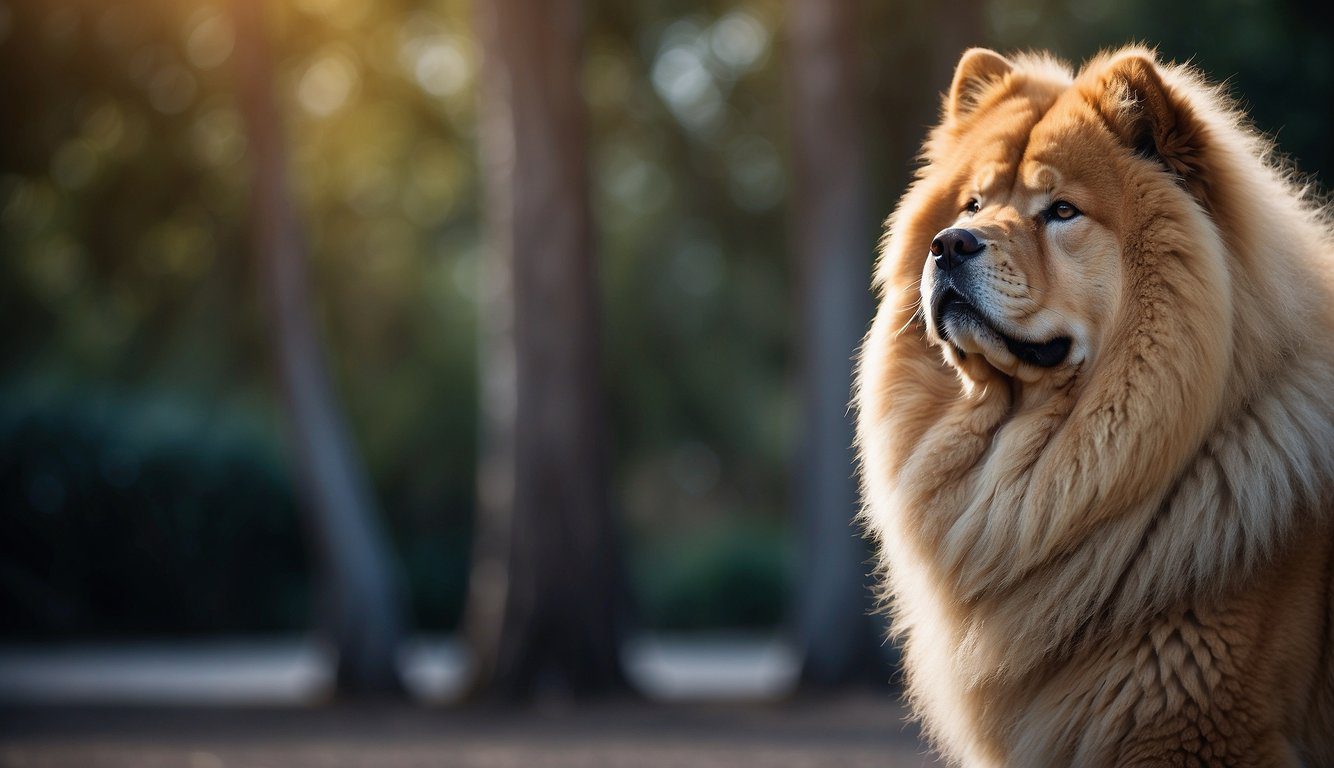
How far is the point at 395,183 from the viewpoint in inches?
886

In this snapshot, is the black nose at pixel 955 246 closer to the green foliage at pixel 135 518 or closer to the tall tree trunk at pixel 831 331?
the tall tree trunk at pixel 831 331

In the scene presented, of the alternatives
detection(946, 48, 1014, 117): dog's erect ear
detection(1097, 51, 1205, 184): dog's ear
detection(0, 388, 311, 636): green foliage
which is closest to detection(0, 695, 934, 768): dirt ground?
detection(946, 48, 1014, 117): dog's erect ear

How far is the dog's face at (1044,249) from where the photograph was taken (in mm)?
3744

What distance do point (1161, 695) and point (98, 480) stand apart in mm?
15739

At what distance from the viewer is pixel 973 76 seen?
4512mm

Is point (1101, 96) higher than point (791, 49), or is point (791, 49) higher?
point (1101, 96)

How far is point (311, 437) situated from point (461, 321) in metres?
10.6

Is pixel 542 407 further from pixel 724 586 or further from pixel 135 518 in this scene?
pixel 724 586

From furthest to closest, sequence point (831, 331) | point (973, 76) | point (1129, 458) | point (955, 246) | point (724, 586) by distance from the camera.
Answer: point (724, 586), point (831, 331), point (973, 76), point (955, 246), point (1129, 458)

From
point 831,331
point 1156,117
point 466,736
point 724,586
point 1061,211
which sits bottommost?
point 724,586

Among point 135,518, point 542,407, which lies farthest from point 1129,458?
point 135,518

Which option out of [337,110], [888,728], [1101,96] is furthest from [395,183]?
[1101,96]

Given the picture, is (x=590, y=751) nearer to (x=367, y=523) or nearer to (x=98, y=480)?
(x=367, y=523)

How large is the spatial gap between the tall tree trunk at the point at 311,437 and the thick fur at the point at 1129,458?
804 cm
